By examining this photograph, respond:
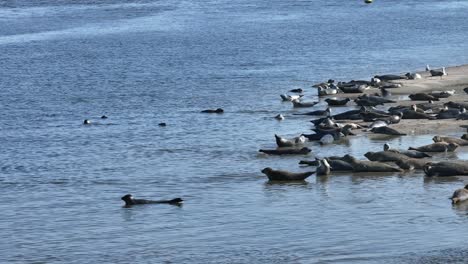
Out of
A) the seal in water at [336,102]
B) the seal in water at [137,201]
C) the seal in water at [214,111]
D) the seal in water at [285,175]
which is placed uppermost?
the seal in water at [336,102]

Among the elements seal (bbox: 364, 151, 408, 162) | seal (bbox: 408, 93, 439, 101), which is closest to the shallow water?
seal (bbox: 364, 151, 408, 162)

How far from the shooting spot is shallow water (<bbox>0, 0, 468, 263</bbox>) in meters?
15.5

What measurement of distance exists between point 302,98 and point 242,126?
4.86m

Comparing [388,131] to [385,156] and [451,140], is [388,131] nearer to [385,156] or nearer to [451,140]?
[451,140]

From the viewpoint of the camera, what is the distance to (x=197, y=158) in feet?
73.3

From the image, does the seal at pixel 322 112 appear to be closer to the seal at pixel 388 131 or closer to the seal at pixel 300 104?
the seal at pixel 300 104

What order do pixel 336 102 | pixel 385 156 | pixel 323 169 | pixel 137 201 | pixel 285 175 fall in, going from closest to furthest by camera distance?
pixel 137 201
pixel 285 175
pixel 323 169
pixel 385 156
pixel 336 102

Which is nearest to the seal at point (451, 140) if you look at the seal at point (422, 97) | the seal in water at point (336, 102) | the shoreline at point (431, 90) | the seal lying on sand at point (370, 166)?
the shoreline at point (431, 90)

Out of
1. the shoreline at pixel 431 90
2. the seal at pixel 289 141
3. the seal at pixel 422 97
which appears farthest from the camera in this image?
the seal at pixel 422 97

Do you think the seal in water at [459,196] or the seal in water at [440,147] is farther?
the seal in water at [440,147]

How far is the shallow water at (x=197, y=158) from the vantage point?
50.7 ft

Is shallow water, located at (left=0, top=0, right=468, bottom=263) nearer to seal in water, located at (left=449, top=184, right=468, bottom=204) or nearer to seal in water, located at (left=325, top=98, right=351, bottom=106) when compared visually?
seal in water, located at (left=449, top=184, right=468, bottom=204)

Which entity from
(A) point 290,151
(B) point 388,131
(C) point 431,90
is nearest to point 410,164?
(A) point 290,151

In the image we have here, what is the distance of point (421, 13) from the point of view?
67.4 metres
